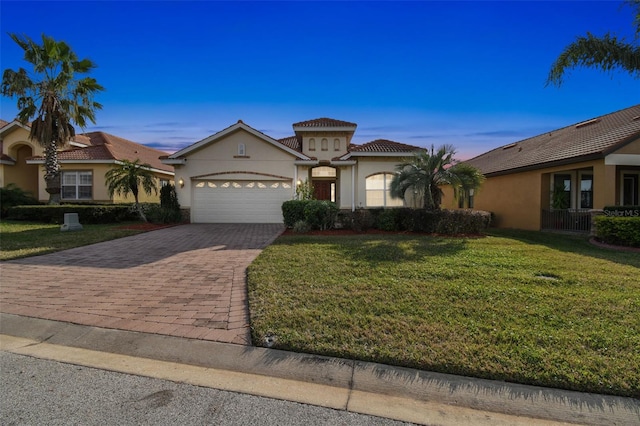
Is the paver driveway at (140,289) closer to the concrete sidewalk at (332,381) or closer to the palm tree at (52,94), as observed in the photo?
the concrete sidewalk at (332,381)

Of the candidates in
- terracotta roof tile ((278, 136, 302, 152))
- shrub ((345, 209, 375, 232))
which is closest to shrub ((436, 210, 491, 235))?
shrub ((345, 209, 375, 232))

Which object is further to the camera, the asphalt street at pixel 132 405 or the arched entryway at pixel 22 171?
the arched entryway at pixel 22 171

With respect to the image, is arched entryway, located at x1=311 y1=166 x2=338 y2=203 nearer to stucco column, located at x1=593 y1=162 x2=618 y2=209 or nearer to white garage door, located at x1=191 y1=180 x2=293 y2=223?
white garage door, located at x1=191 y1=180 x2=293 y2=223

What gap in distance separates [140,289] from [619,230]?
13046mm

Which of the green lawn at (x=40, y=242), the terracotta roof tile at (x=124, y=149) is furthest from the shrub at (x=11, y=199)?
the green lawn at (x=40, y=242)

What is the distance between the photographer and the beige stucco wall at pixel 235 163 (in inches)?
681

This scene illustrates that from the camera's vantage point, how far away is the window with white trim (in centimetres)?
2023

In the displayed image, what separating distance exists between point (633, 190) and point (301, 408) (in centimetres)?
2061

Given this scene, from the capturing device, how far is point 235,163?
1733 centimetres

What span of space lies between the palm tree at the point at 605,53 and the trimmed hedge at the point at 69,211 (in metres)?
19.4

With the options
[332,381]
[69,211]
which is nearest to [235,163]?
[69,211]

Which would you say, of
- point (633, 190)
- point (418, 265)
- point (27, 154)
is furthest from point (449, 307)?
point (27, 154)

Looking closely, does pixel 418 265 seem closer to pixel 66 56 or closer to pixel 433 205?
pixel 433 205

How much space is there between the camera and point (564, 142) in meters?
16.2
